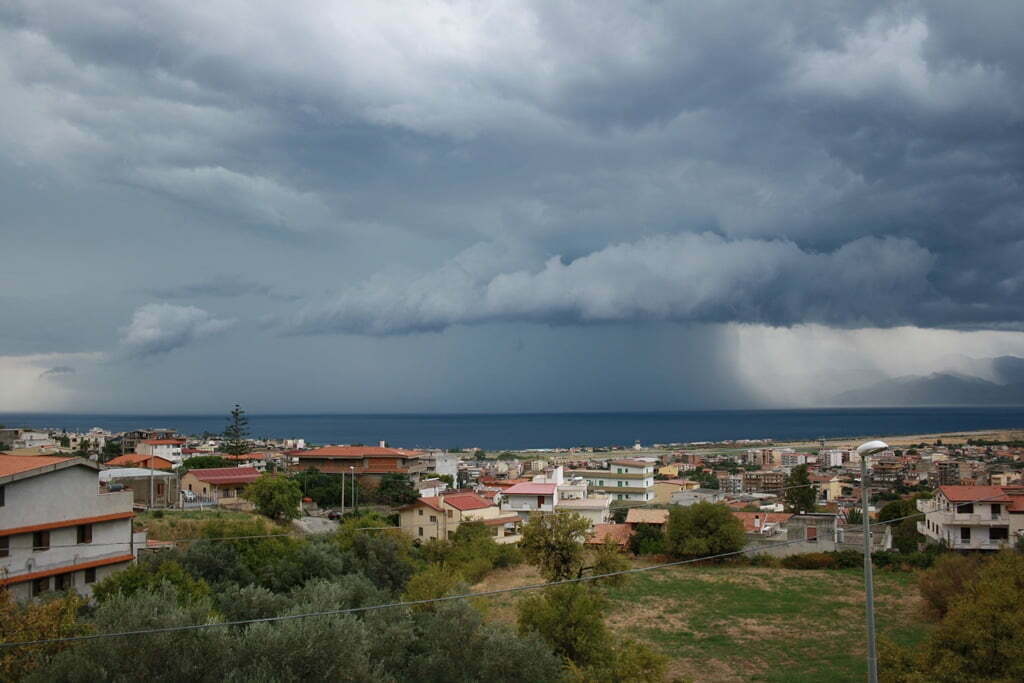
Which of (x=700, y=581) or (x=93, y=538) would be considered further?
(x=700, y=581)

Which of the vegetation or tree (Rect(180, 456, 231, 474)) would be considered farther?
tree (Rect(180, 456, 231, 474))

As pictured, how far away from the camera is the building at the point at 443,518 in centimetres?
4284

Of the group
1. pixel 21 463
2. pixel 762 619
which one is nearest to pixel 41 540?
pixel 21 463

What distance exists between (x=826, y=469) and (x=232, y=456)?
72971mm

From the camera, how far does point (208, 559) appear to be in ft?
79.9

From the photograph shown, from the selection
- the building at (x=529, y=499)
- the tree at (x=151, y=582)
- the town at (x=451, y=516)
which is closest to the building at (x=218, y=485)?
the town at (x=451, y=516)

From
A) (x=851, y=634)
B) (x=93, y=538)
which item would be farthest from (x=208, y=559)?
(x=851, y=634)

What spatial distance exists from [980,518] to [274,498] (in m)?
38.6

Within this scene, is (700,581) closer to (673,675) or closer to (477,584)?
(477,584)

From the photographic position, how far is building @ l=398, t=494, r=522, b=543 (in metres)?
42.8

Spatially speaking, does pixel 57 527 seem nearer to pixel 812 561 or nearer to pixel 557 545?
pixel 557 545

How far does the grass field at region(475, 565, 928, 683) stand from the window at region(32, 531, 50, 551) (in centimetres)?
1423

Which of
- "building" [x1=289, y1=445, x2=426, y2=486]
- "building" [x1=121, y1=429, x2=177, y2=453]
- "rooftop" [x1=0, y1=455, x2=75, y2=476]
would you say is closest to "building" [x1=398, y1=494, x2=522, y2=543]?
"building" [x1=289, y1=445, x2=426, y2=486]

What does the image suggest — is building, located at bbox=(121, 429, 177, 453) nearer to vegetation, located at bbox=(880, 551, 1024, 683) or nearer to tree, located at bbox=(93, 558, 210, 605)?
tree, located at bbox=(93, 558, 210, 605)
